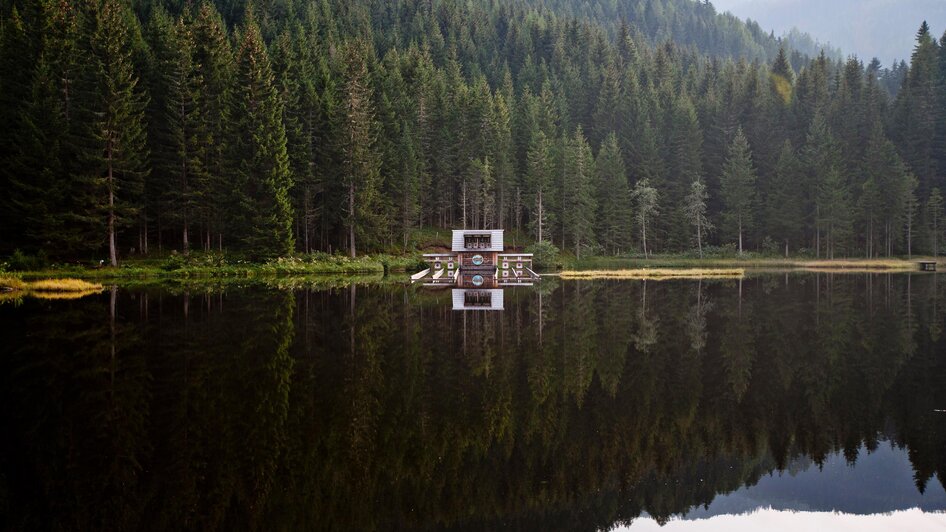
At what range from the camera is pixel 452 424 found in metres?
12.6

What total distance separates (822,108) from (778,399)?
3887 inches

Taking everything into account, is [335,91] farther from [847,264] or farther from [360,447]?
[360,447]

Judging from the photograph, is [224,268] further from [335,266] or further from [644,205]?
[644,205]

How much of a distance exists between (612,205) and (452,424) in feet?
250

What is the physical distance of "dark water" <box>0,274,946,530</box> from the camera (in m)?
9.42

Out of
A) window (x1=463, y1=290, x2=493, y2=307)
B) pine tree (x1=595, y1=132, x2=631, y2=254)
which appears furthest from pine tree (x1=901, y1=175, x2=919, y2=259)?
window (x1=463, y1=290, x2=493, y2=307)

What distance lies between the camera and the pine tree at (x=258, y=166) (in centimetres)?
5666

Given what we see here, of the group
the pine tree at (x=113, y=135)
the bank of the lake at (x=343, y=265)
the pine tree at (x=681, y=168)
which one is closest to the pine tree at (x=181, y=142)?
the pine tree at (x=113, y=135)

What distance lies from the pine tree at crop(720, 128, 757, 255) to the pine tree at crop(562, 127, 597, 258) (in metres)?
19.4

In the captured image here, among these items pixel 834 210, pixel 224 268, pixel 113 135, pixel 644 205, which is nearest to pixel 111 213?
pixel 113 135

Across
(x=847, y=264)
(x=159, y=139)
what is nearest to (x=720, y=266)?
(x=847, y=264)

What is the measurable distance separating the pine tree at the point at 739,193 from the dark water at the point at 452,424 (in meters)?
67.3

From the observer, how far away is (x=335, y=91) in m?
72.2

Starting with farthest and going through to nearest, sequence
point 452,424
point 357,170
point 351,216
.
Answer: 1. point 357,170
2. point 351,216
3. point 452,424
